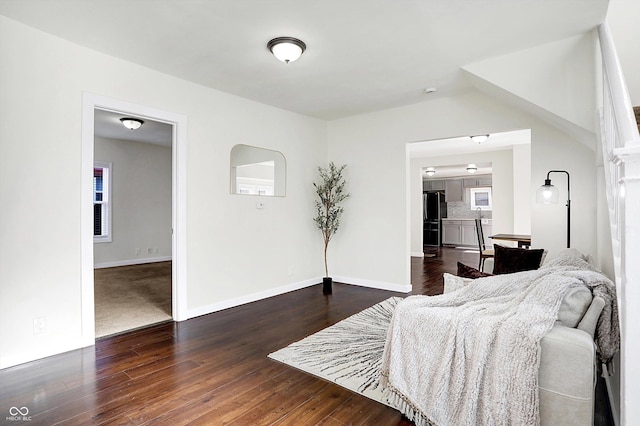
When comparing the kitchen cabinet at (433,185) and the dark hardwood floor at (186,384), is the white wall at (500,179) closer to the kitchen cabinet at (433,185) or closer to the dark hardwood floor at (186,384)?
the kitchen cabinet at (433,185)

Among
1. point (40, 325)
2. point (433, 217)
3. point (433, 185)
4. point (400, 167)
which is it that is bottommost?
point (40, 325)

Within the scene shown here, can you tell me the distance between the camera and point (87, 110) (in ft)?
9.75

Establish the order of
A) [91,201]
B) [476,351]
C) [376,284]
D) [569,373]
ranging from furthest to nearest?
[376,284] < [91,201] < [476,351] < [569,373]

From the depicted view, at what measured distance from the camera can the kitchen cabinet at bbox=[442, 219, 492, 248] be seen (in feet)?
35.5

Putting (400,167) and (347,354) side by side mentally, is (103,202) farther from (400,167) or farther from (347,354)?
(347,354)

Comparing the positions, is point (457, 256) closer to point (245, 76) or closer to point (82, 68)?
point (245, 76)

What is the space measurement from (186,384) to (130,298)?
266 centimetres

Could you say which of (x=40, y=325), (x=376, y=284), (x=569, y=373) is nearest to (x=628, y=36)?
(x=569, y=373)

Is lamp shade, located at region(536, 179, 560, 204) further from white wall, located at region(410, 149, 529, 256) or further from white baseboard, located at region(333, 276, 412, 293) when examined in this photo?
white wall, located at region(410, 149, 529, 256)

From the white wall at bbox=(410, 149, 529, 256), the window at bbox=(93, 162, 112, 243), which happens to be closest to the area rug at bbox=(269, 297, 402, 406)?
the white wall at bbox=(410, 149, 529, 256)

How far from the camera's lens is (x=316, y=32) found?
8.89 feet

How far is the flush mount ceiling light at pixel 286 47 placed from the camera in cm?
280

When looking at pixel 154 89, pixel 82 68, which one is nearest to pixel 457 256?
pixel 154 89

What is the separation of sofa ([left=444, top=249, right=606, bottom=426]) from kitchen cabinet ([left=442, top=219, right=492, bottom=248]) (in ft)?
32.5
